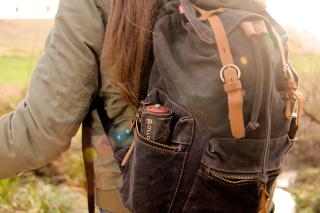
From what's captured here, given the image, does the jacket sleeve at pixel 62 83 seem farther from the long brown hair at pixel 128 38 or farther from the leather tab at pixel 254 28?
the leather tab at pixel 254 28

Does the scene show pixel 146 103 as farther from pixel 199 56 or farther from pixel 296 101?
pixel 296 101

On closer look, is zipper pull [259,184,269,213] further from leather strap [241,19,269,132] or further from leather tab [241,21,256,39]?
leather tab [241,21,256,39]

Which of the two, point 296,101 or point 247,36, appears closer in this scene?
point 247,36

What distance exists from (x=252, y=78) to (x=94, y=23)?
43 centimetres

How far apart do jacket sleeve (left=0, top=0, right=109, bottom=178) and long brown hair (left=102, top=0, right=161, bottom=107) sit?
0.15 ft

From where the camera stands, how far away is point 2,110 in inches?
194

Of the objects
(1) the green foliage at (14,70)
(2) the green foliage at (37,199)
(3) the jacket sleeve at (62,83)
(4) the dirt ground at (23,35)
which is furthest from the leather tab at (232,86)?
(1) the green foliage at (14,70)

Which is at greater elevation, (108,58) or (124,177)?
(108,58)

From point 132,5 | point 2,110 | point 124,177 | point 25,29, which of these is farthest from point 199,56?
point 25,29

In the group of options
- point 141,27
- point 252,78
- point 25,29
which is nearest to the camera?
point 252,78

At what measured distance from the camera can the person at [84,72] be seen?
123cm

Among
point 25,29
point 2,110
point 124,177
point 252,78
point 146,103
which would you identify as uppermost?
point 252,78

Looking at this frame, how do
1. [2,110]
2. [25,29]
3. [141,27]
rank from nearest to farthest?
[141,27], [2,110], [25,29]

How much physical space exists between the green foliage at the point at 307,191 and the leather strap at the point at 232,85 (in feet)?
11.4
